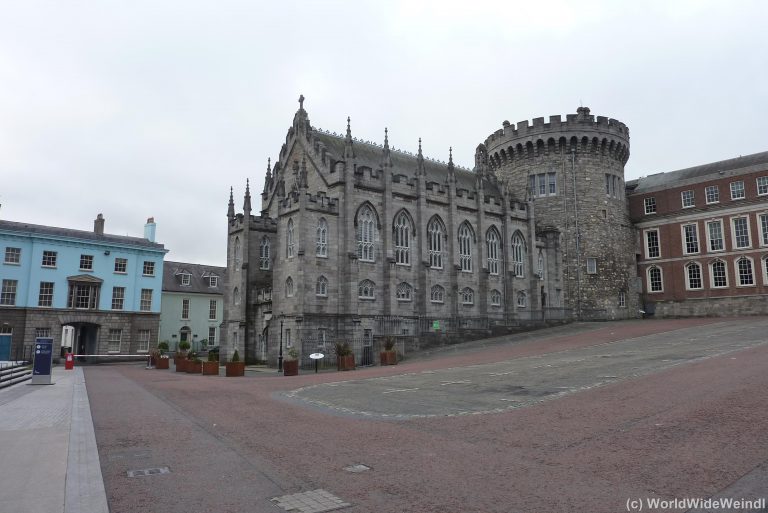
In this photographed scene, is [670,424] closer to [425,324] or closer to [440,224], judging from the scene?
[425,324]

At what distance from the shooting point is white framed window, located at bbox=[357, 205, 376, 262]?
39.7 m

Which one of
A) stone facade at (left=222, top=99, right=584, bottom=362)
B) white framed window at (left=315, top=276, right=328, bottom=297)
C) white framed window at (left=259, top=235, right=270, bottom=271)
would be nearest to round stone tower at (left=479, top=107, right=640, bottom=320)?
stone facade at (left=222, top=99, right=584, bottom=362)

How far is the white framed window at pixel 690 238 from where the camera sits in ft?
171

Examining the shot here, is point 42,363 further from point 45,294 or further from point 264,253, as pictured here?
point 45,294

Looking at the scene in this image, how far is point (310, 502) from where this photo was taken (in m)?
7.14

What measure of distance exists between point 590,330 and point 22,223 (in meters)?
50.4

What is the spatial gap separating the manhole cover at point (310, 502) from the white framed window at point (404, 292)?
33.5 meters

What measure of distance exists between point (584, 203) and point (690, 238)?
10681 millimetres

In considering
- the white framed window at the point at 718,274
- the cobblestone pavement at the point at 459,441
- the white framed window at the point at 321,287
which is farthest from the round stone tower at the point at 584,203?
the cobblestone pavement at the point at 459,441

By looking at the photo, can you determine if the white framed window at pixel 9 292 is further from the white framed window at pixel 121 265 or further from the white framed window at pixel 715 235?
the white framed window at pixel 715 235

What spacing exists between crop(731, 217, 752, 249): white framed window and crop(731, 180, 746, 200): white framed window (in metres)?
1.98

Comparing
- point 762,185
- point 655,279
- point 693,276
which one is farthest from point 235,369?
point 762,185

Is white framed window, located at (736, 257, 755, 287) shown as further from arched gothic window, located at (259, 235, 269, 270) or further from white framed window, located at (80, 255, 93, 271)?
white framed window, located at (80, 255, 93, 271)

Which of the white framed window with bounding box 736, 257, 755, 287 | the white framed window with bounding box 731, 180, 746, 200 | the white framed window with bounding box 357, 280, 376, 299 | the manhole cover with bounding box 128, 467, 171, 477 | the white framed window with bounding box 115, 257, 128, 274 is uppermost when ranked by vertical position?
the white framed window with bounding box 731, 180, 746, 200
